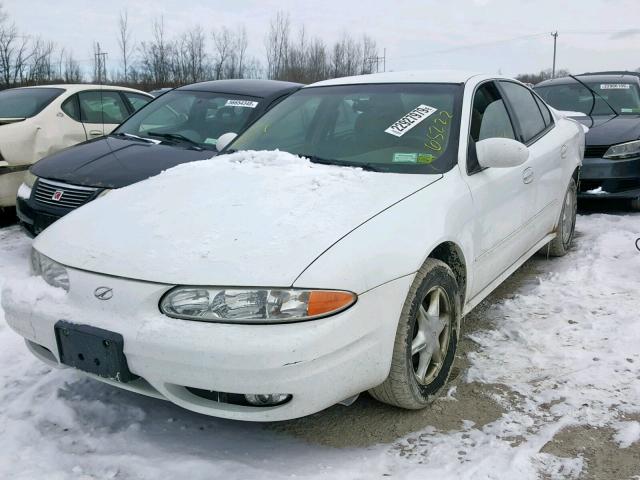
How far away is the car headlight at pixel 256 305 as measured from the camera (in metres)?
2.07

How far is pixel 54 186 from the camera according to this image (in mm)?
4453

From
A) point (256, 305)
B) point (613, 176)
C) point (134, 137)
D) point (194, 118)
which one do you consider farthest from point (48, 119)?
point (613, 176)

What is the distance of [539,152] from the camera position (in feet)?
13.1

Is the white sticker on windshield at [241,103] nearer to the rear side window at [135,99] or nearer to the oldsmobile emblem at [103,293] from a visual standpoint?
the rear side window at [135,99]

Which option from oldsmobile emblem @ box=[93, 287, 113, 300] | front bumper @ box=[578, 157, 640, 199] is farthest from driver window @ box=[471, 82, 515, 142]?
front bumper @ box=[578, 157, 640, 199]

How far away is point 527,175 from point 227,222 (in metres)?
2.10

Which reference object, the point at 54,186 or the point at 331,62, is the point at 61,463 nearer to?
the point at 54,186

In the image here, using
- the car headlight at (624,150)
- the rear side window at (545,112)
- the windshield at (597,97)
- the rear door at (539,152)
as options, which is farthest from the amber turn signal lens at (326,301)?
the windshield at (597,97)

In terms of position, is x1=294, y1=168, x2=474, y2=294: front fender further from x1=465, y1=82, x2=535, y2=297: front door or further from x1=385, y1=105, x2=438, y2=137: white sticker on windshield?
x1=385, y1=105, x2=438, y2=137: white sticker on windshield

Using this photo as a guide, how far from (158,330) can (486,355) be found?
1.88 metres

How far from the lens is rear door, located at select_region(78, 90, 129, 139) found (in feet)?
21.5

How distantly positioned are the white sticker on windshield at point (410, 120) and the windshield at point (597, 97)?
490 cm

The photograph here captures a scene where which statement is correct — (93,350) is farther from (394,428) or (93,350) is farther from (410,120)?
(410,120)

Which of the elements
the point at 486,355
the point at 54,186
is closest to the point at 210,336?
the point at 486,355
